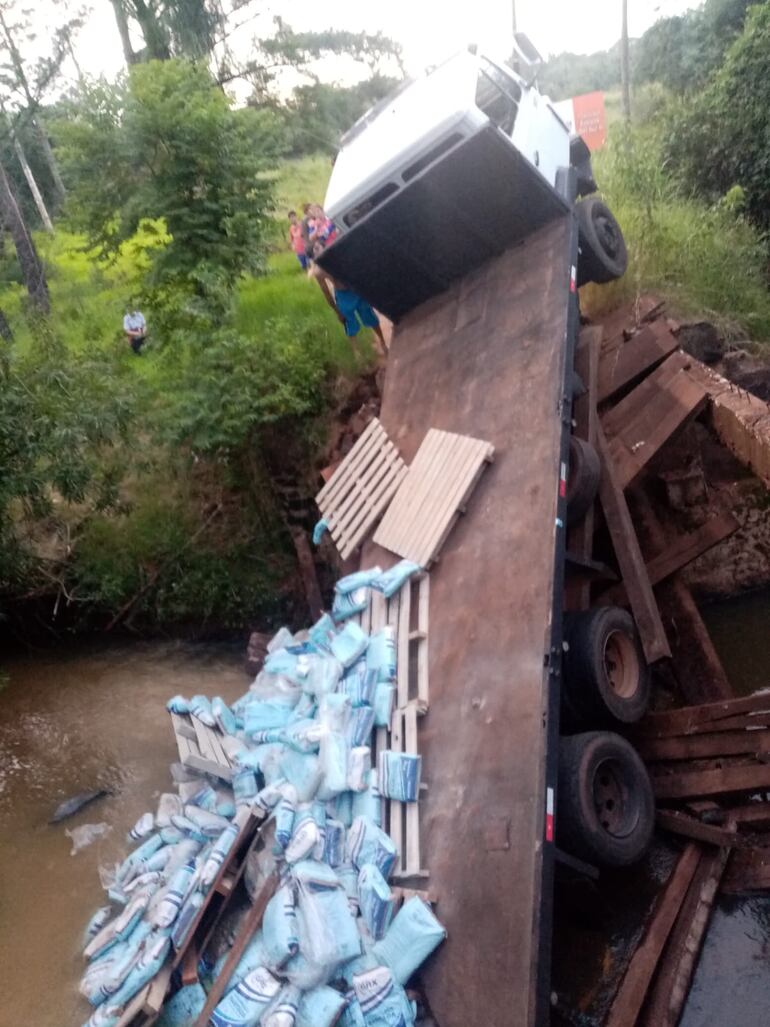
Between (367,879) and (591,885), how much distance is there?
130 centimetres

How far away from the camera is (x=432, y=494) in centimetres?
586

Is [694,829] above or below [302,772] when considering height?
below

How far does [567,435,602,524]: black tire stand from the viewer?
18.5 feet

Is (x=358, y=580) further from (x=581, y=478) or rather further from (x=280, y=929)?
(x=280, y=929)

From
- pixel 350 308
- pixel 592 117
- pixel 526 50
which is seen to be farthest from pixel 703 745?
pixel 592 117

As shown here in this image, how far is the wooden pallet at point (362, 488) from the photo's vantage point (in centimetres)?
632

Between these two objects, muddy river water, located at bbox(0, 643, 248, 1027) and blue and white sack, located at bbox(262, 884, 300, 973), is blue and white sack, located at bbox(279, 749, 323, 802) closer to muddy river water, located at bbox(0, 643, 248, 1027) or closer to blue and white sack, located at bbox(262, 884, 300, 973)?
blue and white sack, located at bbox(262, 884, 300, 973)

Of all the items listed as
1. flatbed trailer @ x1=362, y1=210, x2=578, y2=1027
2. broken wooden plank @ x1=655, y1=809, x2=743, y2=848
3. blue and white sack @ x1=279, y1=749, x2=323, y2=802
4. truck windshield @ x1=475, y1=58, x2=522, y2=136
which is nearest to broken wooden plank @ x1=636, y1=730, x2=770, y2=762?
broken wooden plank @ x1=655, y1=809, x2=743, y2=848

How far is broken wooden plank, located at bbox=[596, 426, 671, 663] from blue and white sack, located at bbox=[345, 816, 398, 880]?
2283 millimetres

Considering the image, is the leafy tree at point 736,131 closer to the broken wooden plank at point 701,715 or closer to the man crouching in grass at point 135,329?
the man crouching in grass at point 135,329

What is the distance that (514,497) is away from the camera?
5344 millimetres

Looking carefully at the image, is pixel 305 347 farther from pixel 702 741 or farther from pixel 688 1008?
pixel 688 1008

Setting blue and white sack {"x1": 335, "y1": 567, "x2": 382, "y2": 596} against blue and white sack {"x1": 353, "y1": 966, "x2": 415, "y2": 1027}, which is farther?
blue and white sack {"x1": 335, "y1": 567, "x2": 382, "y2": 596}

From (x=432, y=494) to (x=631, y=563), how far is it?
1558 mm
